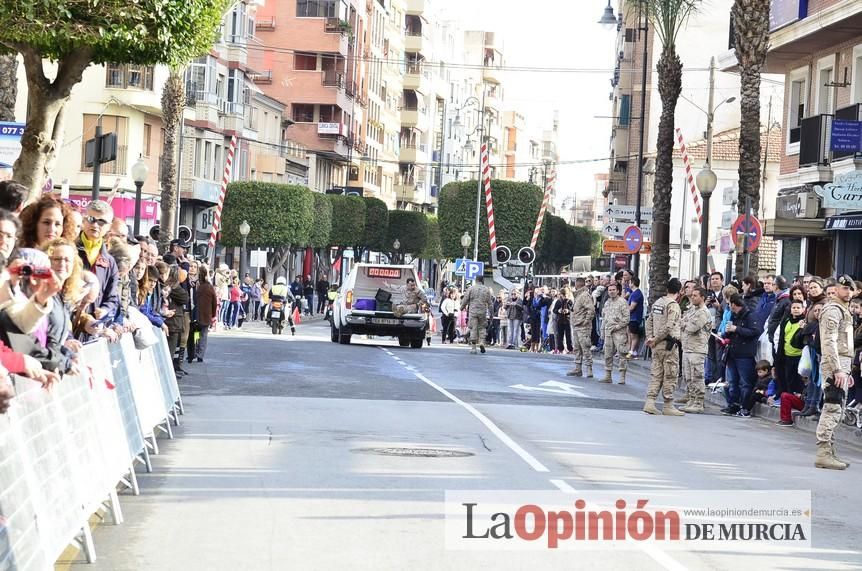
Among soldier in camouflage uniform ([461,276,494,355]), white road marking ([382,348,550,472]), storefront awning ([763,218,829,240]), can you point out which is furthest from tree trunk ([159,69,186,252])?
white road marking ([382,348,550,472])

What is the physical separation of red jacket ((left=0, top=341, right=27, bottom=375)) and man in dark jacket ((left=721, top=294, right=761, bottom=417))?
1657cm

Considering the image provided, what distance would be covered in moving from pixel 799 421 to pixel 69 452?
14.3m

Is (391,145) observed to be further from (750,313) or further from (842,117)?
(750,313)

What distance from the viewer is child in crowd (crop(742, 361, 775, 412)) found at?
22.7 m

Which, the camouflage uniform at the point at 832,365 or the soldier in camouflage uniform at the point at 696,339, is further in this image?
the soldier in camouflage uniform at the point at 696,339

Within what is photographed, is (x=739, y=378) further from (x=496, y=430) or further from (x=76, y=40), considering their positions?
(x=76, y=40)

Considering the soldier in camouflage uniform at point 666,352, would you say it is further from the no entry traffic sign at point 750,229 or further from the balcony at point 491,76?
the balcony at point 491,76

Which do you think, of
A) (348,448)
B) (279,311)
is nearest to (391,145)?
(279,311)

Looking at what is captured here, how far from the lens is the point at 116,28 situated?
17109mm

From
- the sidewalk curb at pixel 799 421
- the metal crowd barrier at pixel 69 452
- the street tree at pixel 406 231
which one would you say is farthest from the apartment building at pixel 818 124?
the street tree at pixel 406 231

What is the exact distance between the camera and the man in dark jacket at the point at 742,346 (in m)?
22.5

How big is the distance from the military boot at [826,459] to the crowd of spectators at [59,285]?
6.59 metres

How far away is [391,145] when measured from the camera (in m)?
127

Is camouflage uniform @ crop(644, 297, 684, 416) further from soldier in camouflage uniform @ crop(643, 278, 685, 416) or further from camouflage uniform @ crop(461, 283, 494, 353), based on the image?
camouflage uniform @ crop(461, 283, 494, 353)
